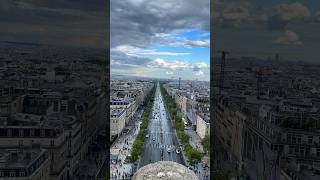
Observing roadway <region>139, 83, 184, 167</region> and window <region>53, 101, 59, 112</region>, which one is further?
roadway <region>139, 83, 184, 167</region>

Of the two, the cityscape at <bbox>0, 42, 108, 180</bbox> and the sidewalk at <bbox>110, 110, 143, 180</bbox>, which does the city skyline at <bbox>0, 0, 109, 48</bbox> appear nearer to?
the cityscape at <bbox>0, 42, 108, 180</bbox>

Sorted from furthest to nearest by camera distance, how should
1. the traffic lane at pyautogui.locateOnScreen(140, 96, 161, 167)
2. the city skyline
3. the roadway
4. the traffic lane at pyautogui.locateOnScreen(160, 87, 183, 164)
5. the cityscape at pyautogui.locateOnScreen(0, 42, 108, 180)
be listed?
the traffic lane at pyautogui.locateOnScreen(160, 87, 183, 164) → the roadway → the traffic lane at pyautogui.locateOnScreen(140, 96, 161, 167) → the city skyline → the cityscape at pyautogui.locateOnScreen(0, 42, 108, 180)

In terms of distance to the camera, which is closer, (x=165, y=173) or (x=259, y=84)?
(x=259, y=84)

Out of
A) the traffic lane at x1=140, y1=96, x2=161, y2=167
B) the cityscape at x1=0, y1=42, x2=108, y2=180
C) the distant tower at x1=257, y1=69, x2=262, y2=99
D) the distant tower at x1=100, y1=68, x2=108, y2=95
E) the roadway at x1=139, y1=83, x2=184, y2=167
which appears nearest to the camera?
the cityscape at x1=0, y1=42, x2=108, y2=180

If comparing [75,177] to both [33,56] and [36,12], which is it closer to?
[33,56]

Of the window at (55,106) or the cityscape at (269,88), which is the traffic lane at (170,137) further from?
the window at (55,106)

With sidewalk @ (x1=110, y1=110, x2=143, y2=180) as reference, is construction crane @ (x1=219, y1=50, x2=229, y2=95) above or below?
above

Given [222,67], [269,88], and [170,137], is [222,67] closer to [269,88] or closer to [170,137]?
[269,88]

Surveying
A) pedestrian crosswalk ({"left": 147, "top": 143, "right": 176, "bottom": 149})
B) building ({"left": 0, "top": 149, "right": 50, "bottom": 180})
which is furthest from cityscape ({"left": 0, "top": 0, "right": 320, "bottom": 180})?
pedestrian crosswalk ({"left": 147, "top": 143, "right": 176, "bottom": 149})

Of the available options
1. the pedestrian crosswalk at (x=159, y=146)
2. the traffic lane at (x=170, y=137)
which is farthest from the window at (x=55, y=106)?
the pedestrian crosswalk at (x=159, y=146)

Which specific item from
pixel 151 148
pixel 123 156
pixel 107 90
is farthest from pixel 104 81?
pixel 151 148
